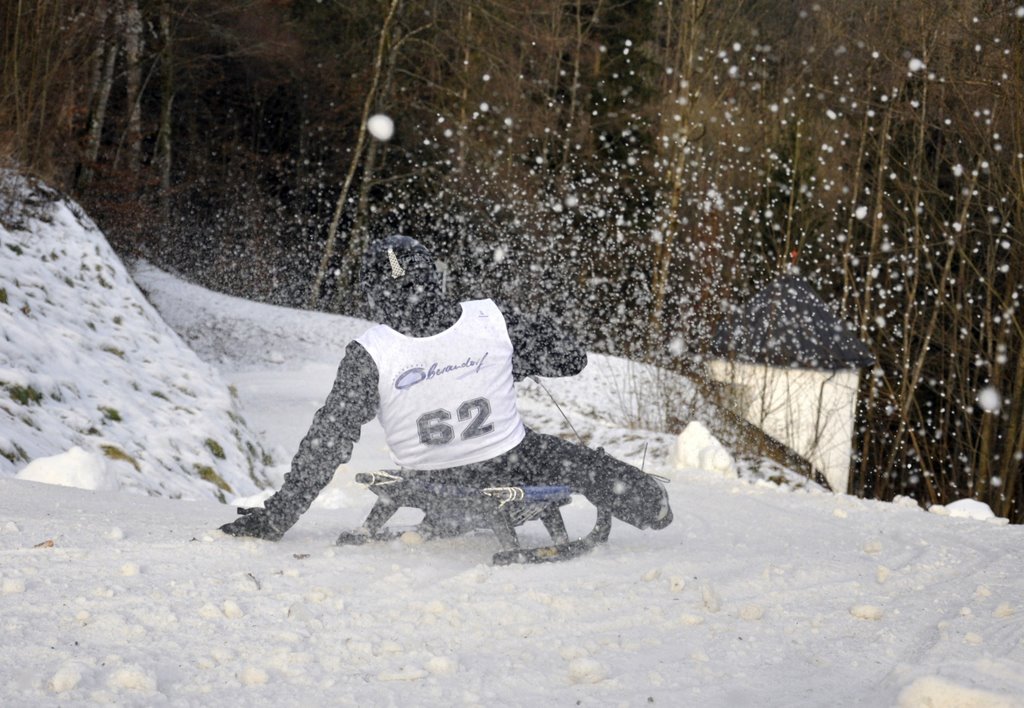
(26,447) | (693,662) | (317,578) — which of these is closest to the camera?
(693,662)

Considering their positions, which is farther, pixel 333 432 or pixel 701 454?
pixel 701 454

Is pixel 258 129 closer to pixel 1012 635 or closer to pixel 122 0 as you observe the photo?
pixel 122 0

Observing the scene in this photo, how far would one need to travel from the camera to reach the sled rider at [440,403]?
4375 mm

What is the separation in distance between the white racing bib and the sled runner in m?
0.14

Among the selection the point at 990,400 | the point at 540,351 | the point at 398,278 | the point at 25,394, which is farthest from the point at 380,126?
the point at 398,278

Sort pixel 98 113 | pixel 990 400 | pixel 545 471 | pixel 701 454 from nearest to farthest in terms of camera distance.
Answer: pixel 545 471 → pixel 701 454 → pixel 990 400 → pixel 98 113

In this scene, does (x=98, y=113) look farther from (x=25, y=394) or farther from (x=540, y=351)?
(x=540, y=351)

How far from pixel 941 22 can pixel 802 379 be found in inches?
287

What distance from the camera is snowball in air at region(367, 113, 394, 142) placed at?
2342 centimetres

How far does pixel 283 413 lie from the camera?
1292 centimetres

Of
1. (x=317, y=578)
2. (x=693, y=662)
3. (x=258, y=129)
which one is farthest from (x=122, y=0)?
(x=693, y=662)

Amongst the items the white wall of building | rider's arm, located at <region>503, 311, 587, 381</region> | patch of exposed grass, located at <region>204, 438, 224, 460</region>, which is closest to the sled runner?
rider's arm, located at <region>503, 311, 587, 381</region>

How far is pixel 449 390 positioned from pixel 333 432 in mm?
475

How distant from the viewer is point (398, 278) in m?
4.46
